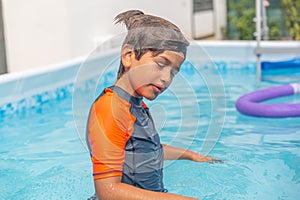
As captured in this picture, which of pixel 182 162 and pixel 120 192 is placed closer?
pixel 120 192

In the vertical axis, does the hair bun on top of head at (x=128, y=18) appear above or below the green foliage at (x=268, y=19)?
above

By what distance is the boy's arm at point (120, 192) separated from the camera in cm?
189

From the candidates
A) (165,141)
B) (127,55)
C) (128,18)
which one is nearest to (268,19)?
(165,141)

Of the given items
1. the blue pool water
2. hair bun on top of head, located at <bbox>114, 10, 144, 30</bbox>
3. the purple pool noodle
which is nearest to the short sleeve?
hair bun on top of head, located at <bbox>114, 10, 144, 30</bbox>

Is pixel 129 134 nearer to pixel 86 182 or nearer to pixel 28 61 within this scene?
pixel 86 182

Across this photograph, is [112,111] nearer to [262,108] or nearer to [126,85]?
[126,85]

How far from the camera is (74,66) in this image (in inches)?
283

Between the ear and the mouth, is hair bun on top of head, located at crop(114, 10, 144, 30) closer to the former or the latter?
the ear

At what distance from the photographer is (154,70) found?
1.93 metres

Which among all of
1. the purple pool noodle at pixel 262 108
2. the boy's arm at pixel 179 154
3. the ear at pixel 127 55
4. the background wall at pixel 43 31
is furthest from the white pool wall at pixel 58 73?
the ear at pixel 127 55

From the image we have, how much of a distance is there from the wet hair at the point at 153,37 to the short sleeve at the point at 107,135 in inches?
7.5

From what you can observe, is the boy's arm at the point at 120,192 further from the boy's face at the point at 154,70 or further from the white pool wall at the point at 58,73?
the white pool wall at the point at 58,73

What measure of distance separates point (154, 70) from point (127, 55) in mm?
118

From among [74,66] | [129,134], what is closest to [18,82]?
[74,66]
